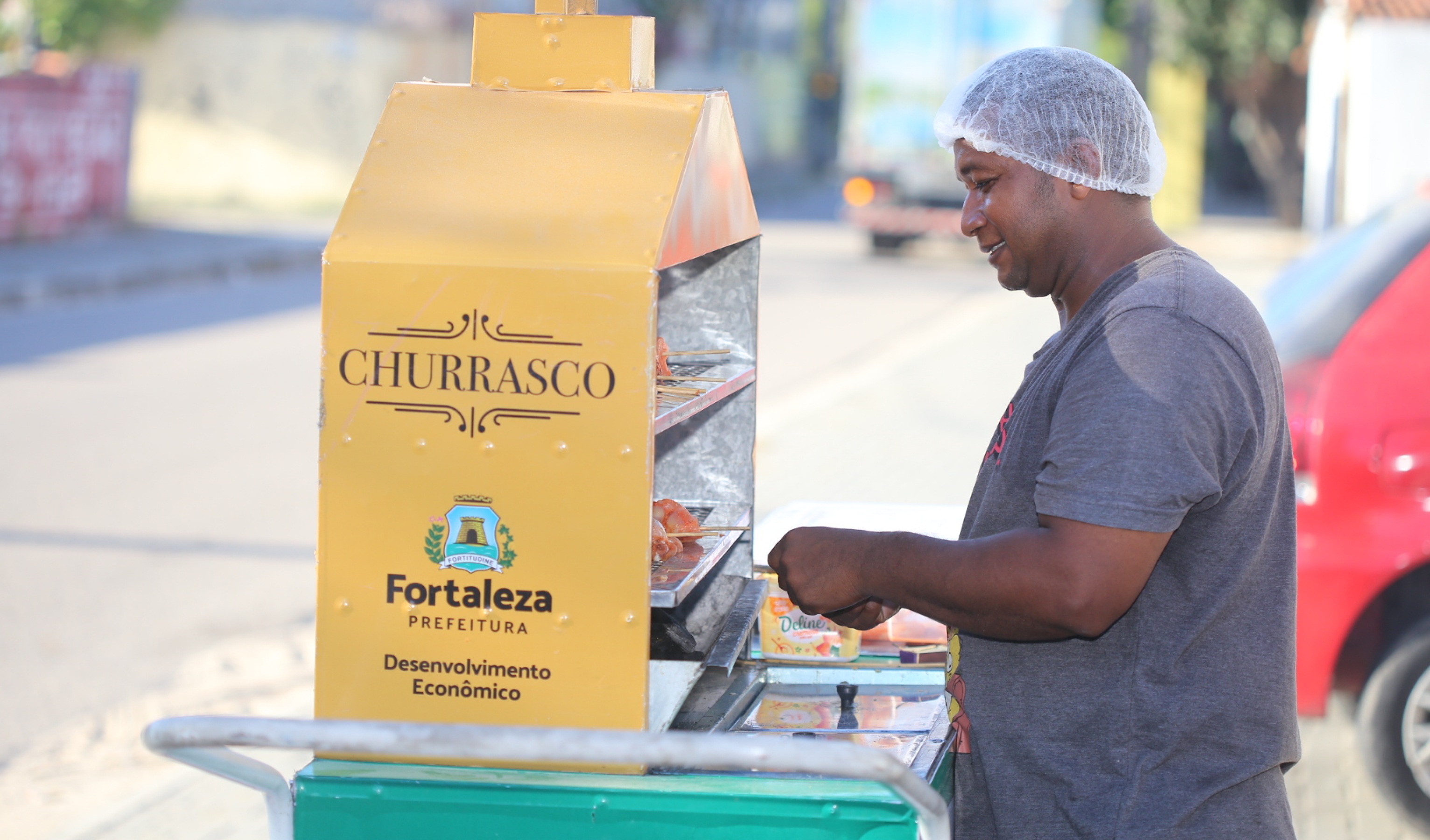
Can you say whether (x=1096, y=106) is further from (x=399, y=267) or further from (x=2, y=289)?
(x=2, y=289)

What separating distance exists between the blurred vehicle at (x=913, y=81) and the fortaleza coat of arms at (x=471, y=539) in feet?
55.7

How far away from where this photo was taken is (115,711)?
498cm

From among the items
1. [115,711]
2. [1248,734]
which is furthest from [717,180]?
[115,711]

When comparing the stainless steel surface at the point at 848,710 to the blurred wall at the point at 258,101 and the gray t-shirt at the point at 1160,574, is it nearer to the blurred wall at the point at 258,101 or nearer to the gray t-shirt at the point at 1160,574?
the gray t-shirt at the point at 1160,574

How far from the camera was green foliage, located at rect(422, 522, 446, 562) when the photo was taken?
2.05 metres

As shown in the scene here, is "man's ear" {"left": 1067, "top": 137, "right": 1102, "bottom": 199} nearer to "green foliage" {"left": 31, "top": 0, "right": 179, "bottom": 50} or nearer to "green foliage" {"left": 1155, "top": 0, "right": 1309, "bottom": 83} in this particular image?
"green foliage" {"left": 1155, "top": 0, "right": 1309, "bottom": 83}

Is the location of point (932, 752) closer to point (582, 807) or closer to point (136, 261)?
point (582, 807)

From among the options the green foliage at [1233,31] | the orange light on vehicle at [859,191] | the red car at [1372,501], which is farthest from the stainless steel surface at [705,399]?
the green foliage at [1233,31]

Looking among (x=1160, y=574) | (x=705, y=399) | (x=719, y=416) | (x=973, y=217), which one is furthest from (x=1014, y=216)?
(x=719, y=416)

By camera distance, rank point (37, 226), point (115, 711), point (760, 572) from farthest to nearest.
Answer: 1. point (37, 226)
2. point (115, 711)
3. point (760, 572)

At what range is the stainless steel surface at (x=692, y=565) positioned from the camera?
212 cm

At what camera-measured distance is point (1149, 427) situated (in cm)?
176

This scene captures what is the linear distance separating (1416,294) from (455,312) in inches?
126

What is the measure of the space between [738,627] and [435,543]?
0.83m
